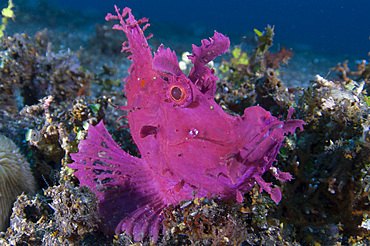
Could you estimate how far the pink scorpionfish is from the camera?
6.30 feet

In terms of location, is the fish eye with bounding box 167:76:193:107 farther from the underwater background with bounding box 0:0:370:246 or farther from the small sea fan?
the small sea fan

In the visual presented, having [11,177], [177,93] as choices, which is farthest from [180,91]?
[11,177]

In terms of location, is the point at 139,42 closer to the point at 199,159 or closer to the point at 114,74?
the point at 199,159

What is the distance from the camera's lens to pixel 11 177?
3.08m

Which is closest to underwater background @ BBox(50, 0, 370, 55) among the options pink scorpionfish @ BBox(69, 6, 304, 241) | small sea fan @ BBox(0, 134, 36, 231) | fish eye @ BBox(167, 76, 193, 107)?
small sea fan @ BBox(0, 134, 36, 231)

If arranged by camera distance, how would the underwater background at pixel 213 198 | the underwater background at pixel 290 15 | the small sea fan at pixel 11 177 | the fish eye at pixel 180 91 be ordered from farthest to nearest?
the underwater background at pixel 290 15, the small sea fan at pixel 11 177, the underwater background at pixel 213 198, the fish eye at pixel 180 91

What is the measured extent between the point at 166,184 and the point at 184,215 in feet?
1.35

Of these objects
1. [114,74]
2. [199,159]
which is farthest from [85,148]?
[114,74]

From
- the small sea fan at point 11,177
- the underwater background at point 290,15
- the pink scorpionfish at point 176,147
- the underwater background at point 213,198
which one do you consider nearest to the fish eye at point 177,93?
the pink scorpionfish at point 176,147

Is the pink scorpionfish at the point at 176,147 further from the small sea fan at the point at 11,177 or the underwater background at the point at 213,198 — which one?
the small sea fan at the point at 11,177

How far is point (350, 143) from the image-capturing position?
8.62 ft

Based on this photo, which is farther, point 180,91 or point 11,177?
point 11,177

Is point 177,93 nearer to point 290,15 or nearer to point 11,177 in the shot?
point 11,177

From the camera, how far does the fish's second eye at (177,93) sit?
191cm
